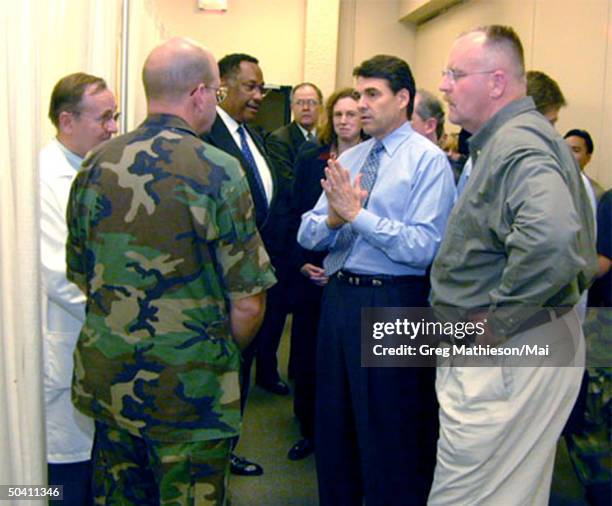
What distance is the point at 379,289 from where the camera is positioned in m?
1.96

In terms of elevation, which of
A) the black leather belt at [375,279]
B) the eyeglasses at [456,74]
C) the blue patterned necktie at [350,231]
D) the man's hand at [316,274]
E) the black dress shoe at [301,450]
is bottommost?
the black dress shoe at [301,450]

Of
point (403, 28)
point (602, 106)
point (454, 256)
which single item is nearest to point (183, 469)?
point (454, 256)

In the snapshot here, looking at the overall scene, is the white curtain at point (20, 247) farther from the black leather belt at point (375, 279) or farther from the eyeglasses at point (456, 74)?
the eyeglasses at point (456, 74)

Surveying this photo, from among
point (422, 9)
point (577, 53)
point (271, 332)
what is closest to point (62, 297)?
point (271, 332)

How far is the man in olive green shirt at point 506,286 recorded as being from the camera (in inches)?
56.2

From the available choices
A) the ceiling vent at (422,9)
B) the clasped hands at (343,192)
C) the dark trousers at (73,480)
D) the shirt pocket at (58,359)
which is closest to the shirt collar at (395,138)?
the clasped hands at (343,192)

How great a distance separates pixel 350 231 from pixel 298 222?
91 centimetres

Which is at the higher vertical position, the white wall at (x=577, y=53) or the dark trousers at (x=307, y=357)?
the white wall at (x=577, y=53)

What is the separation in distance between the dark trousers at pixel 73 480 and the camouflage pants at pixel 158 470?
0.31m

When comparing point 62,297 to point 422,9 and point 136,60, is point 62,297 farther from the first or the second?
point 422,9

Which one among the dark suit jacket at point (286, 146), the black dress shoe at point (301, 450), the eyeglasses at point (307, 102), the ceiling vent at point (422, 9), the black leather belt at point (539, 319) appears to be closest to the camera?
the black leather belt at point (539, 319)

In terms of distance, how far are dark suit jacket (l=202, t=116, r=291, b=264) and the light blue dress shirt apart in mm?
372

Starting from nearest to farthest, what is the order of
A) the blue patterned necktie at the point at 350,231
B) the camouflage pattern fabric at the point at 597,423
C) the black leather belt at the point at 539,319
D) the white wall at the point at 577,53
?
the black leather belt at the point at 539,319 < the blue patterned necktie at the point at 350,231 < the camouflage pattern fabric at the point at 597,423 < the white wall at the point at 577,53

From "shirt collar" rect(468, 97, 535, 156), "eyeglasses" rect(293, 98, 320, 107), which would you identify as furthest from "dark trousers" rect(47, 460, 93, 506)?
"eyeglasses" rect(293, 98, 320, 107)
